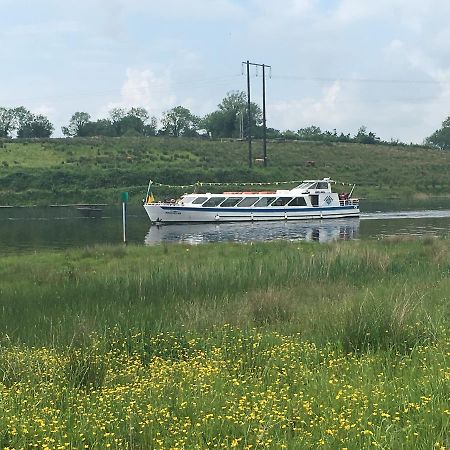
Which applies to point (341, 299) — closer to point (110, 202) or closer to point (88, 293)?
point (88, 293)

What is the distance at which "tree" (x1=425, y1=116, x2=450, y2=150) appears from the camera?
177 metres

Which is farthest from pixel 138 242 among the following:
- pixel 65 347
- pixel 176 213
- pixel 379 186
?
pixel 379 186

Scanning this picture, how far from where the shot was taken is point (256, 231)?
3931cm

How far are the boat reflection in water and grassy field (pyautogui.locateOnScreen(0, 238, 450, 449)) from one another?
1814 cm

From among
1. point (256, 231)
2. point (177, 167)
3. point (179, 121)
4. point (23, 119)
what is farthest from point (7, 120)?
point (256, 231)

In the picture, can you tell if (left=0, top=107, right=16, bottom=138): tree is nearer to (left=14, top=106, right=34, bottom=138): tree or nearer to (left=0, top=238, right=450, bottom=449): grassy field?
(left=14, top=106, right=34, bottom=138): tree

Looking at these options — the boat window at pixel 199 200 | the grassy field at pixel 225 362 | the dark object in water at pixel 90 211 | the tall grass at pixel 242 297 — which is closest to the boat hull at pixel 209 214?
the boat window at pixel 199 200

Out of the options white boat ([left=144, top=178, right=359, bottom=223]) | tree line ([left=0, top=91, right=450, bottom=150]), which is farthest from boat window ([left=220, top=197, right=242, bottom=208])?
tree line ([left=0, top=91, right=450, bottom=150])

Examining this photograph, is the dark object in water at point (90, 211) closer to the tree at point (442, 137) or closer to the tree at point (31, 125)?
the tree at point (31, 125)

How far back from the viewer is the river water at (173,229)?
107 feet

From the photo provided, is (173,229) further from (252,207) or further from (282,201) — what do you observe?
(282,201)

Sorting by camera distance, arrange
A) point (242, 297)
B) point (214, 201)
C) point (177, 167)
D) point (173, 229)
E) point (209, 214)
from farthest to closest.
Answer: point (177, 167) < point (214, 201) < point (209, 214) < point (173, 229) < point (242, 297)

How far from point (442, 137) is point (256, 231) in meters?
153

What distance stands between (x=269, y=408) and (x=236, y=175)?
68.9m
